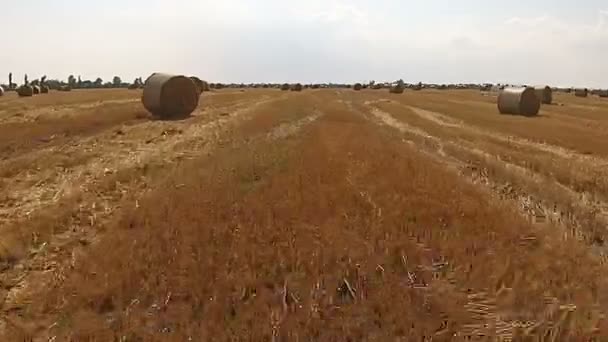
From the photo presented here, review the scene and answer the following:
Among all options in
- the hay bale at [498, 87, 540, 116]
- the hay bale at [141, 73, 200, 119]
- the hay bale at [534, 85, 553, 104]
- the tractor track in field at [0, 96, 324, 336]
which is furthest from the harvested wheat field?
the hay bale at [534, 85, 553, 104]

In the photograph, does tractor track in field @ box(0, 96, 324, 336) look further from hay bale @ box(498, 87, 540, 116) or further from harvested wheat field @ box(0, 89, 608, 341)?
hay bale @ box(498, 87, 540, 116)

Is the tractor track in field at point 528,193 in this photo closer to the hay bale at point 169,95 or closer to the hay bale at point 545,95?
the hay bale at point 169,95

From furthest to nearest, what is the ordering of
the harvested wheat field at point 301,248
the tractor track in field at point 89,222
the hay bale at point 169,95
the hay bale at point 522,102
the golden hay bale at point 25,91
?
the golden hay bale at point 25,91 < the hay bale at point 522,102 < the hay bale at point 169,95 < the tractor track in field at point 89,222 < the harvested wheat field at point 301,248

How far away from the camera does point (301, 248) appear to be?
7.24 metres

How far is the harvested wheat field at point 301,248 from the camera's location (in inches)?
214

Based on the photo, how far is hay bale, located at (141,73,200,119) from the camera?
28.6 m

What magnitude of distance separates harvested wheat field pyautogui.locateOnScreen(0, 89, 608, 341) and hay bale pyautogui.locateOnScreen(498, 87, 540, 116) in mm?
23197

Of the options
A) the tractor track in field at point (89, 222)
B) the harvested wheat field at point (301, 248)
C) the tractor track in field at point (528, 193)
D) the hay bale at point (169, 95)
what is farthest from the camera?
the hay bale at point (169, 95)

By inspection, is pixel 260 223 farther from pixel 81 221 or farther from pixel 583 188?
pixel 583 188

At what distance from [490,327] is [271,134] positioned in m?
15.4

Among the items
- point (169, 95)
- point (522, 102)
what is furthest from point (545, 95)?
point (169, 95)

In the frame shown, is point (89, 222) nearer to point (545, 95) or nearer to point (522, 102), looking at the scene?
point (522, 102)

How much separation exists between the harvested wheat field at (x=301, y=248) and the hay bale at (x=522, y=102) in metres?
23.2

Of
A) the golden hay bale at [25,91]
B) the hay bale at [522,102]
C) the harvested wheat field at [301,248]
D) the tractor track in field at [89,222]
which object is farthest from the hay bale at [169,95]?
the golden hay bale at [25,91]
